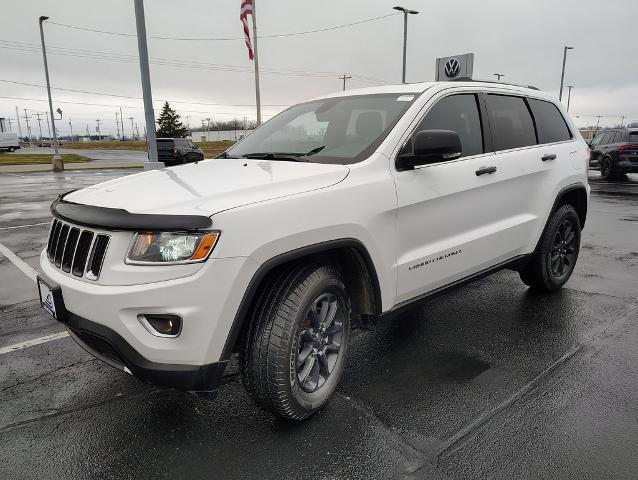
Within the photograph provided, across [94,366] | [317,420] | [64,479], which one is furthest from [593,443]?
[94,366]

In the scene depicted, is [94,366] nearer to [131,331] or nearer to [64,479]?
[64,479]

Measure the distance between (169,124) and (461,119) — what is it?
240 ft

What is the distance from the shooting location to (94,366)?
3.62 metres

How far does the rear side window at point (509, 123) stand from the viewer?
4.04 m

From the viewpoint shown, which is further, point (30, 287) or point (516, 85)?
point (30, 287)

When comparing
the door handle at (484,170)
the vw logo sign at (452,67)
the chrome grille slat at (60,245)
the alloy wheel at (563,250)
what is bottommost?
the alloy wheel at (563,250)

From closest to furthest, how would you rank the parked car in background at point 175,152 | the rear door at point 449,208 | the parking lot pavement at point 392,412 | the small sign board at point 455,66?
the parking lot pavement at point 392,412
the rear door at point 449,208
the small sign board at point 455,66
the parked car in background at point 175,152

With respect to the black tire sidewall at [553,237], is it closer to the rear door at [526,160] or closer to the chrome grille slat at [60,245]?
the rear door at [526,160]

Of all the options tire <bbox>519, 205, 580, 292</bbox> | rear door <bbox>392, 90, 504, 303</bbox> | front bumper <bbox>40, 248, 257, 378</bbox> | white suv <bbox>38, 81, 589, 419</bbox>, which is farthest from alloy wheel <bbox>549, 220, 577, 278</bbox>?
front bumper <bbox>40, 248, 257, 378</bbox>

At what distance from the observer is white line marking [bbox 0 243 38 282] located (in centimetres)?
600

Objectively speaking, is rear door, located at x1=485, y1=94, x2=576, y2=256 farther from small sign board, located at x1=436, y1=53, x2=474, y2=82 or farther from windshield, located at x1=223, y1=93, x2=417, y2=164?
small sign board, located at x1=436, y1=53, x2=474, y2=82

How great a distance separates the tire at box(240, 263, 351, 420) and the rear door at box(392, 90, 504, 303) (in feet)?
1.88

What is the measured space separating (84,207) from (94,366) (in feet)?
5.03

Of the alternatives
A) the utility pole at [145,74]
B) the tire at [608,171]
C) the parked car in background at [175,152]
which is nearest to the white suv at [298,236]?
the utility pole at [145,74]
